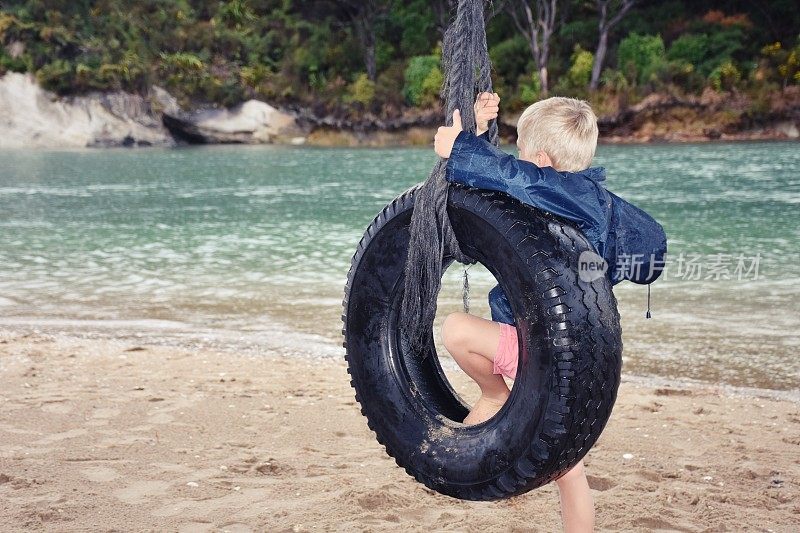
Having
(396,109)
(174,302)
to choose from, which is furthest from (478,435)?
(396,109)

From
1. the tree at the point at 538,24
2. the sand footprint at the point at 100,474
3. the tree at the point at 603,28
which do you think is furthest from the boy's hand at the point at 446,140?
the tree at the point at 603,28

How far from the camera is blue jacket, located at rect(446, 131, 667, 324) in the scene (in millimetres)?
2822

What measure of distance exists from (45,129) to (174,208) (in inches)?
947

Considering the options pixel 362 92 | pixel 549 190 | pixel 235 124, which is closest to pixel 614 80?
pixel 362 92

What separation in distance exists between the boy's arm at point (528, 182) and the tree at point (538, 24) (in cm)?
3506

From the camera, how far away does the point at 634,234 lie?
2.94m

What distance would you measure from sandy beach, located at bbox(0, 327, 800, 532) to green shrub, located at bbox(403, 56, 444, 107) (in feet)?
109

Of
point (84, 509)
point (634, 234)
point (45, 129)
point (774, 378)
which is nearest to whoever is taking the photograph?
point (634, 234)

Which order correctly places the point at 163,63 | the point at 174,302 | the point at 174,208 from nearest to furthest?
the point at 174,302
the point at 174,208
the point at 163,63

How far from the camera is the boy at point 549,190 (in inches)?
112

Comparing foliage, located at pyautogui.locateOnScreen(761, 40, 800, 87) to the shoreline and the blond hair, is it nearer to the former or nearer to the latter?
the shoreline

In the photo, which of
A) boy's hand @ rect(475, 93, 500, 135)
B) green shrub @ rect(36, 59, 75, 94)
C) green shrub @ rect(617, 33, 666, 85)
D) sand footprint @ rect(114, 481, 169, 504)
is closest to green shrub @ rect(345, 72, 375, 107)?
green shrub @ rect(617, 33, 666, 85)

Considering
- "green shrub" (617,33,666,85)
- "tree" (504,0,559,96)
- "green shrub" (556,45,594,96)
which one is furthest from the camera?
"tree" (504,0,559,96)

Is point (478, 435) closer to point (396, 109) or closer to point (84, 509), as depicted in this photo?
point (84, 509)
